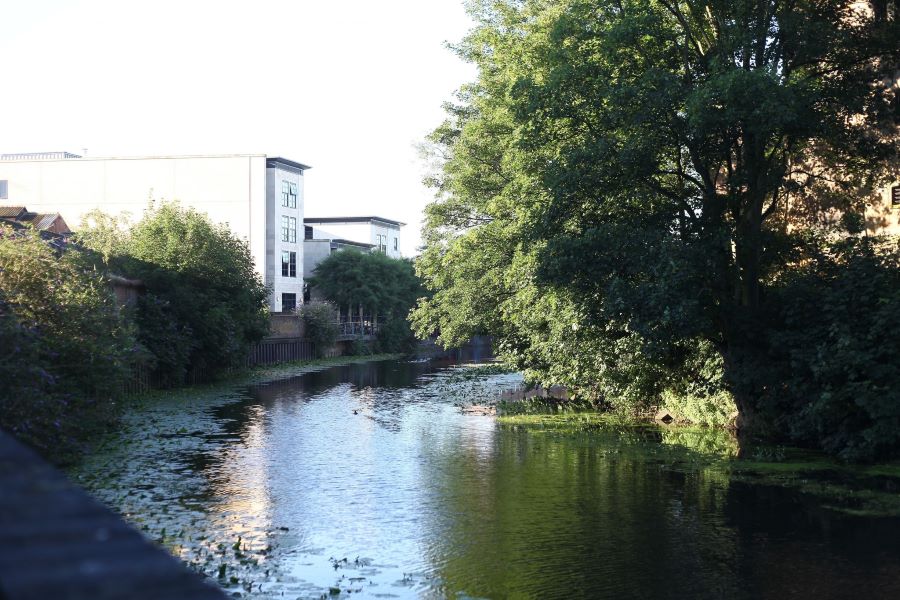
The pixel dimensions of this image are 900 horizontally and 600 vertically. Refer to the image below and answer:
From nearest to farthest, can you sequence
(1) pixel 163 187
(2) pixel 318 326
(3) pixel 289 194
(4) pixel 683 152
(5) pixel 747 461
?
(5) pixel 747 461, (4) pixel 683 152, (2) pixel 318 326, (1) pixel 163 187, (3) pixel 289 194

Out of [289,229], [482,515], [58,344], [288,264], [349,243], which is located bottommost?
[482,515]

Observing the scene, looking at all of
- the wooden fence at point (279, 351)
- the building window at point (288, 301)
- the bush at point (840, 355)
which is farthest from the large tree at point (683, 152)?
the building window at point (288, 301)

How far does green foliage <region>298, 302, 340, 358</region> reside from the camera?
6600 cm

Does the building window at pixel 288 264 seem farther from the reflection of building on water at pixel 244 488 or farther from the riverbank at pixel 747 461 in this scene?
the reflection of building on water at pixel 244 488

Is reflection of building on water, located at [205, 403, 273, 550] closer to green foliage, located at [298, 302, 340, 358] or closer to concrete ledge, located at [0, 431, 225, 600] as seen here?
concrete ledge, located at [0, 431, 225, 600]

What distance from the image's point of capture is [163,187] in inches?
2896

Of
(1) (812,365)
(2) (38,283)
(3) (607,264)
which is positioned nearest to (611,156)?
(3) (607,264)

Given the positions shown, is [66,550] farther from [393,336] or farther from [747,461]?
[393,336]

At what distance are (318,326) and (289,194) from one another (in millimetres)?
15737

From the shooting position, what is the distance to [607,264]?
2078cm

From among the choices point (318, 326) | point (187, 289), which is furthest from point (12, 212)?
point (187, 289)

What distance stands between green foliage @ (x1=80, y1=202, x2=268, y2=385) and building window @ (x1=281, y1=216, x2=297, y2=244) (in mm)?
31138

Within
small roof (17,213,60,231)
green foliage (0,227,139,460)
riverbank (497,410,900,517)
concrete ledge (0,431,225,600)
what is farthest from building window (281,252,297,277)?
concrete ledge (0,431,225,600)

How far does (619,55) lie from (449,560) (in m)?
14.2
